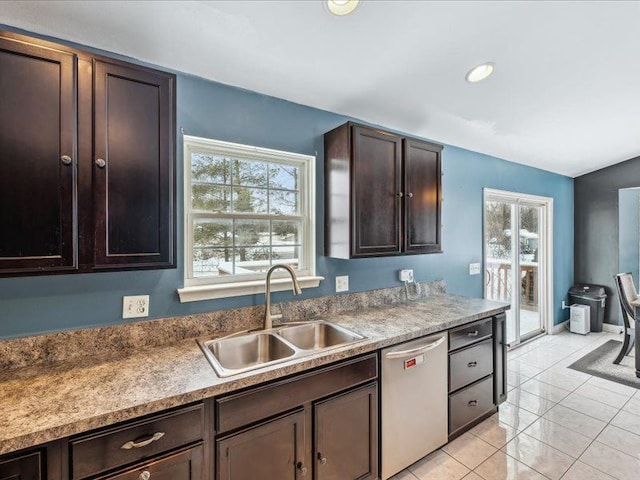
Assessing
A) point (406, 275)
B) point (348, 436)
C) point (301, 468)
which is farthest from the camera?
point (406, 275)

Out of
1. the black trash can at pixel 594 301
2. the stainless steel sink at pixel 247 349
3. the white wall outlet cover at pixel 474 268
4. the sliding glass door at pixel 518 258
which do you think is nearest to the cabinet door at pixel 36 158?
the stainless steel sink at pixel 247 349

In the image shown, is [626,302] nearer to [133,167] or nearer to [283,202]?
[283,202]

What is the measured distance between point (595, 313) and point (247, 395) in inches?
217

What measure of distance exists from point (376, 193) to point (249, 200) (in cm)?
89

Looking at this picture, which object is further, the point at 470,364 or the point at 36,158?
the point at 470,364

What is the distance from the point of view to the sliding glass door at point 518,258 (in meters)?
3.75

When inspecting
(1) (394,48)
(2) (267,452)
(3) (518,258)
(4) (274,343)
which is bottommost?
(2) (267,452)

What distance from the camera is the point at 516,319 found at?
163 inches

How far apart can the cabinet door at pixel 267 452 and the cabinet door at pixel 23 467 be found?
567 mm

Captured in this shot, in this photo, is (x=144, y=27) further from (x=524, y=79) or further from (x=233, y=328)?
(x=524, y=79)

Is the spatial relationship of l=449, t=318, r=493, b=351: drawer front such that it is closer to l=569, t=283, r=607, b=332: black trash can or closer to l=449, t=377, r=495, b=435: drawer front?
l=449, t=377, r=495, b=435: drawer front

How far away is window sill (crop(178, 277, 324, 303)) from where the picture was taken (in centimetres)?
180

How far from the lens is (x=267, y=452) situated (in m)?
1.39

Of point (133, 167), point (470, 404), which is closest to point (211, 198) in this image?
point (133, 167)
